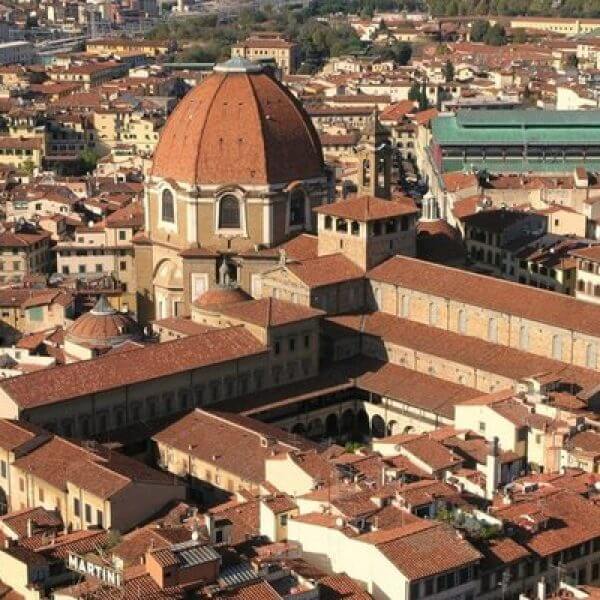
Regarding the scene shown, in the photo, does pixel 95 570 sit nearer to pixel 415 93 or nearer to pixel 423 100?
pixel 423 100

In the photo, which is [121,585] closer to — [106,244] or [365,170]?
[365,170]

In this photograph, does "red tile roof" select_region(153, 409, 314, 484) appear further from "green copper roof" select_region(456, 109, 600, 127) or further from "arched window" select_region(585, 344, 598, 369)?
"green copper roof" select_region(456, 109, 600, 127)

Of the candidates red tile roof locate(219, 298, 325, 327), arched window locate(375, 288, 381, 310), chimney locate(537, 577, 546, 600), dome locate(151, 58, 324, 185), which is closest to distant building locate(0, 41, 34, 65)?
dome locate(151, 58, 324, 185)

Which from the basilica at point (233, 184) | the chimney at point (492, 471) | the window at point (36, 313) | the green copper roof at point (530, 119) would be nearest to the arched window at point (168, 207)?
the basilica at point (233, 184)

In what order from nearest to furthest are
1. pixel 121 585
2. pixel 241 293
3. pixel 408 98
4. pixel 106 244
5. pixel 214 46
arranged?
pixel 121 585 → pixel 241 293 → pixel 106 244 → pixel 408 98 → pixel 214 46

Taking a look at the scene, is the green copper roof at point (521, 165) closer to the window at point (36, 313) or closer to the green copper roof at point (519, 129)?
the green copper roof at point (519, 129)

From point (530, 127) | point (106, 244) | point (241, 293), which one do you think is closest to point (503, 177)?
point (530, 127)

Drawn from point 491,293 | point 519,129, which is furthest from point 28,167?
point 491,293
